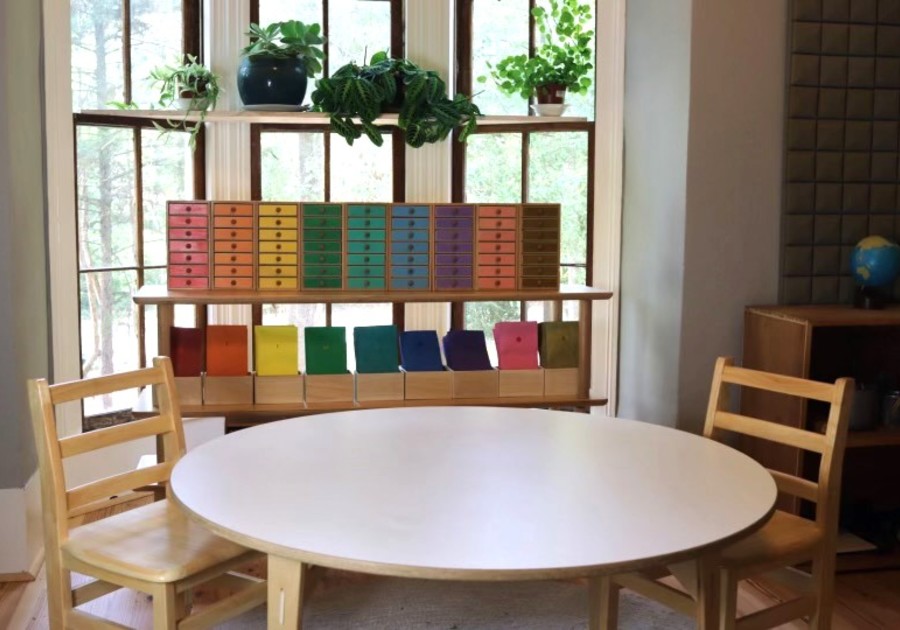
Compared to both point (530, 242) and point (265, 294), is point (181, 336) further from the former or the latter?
point (530, 242)

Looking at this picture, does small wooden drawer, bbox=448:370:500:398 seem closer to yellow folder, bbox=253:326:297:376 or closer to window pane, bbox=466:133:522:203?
yellow folder, bbox=253:326:297:376

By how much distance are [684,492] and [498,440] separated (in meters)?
0.56

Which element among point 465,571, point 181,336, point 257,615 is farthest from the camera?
point 181,336

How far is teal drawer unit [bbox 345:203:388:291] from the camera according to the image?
3562 millimetres

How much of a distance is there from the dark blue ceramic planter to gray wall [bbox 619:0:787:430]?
1.34 m

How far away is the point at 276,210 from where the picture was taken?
353cm

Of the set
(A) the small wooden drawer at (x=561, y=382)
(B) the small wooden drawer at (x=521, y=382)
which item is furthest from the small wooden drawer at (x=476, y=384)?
(A) the small wooden drawer at (x=561, y=382)

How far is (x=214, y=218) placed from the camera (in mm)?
3498

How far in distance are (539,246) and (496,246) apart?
0.16 metres

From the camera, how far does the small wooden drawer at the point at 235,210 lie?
350 centimetres

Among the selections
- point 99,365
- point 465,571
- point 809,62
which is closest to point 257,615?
point 99,365

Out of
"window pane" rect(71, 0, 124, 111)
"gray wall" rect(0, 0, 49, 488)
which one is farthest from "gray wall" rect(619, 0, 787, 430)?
"gray wall" rect(0, 0, 49, 488)

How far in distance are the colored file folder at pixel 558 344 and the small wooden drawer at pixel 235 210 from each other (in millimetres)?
1101

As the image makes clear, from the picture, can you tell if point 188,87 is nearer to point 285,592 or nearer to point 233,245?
point 233,245
